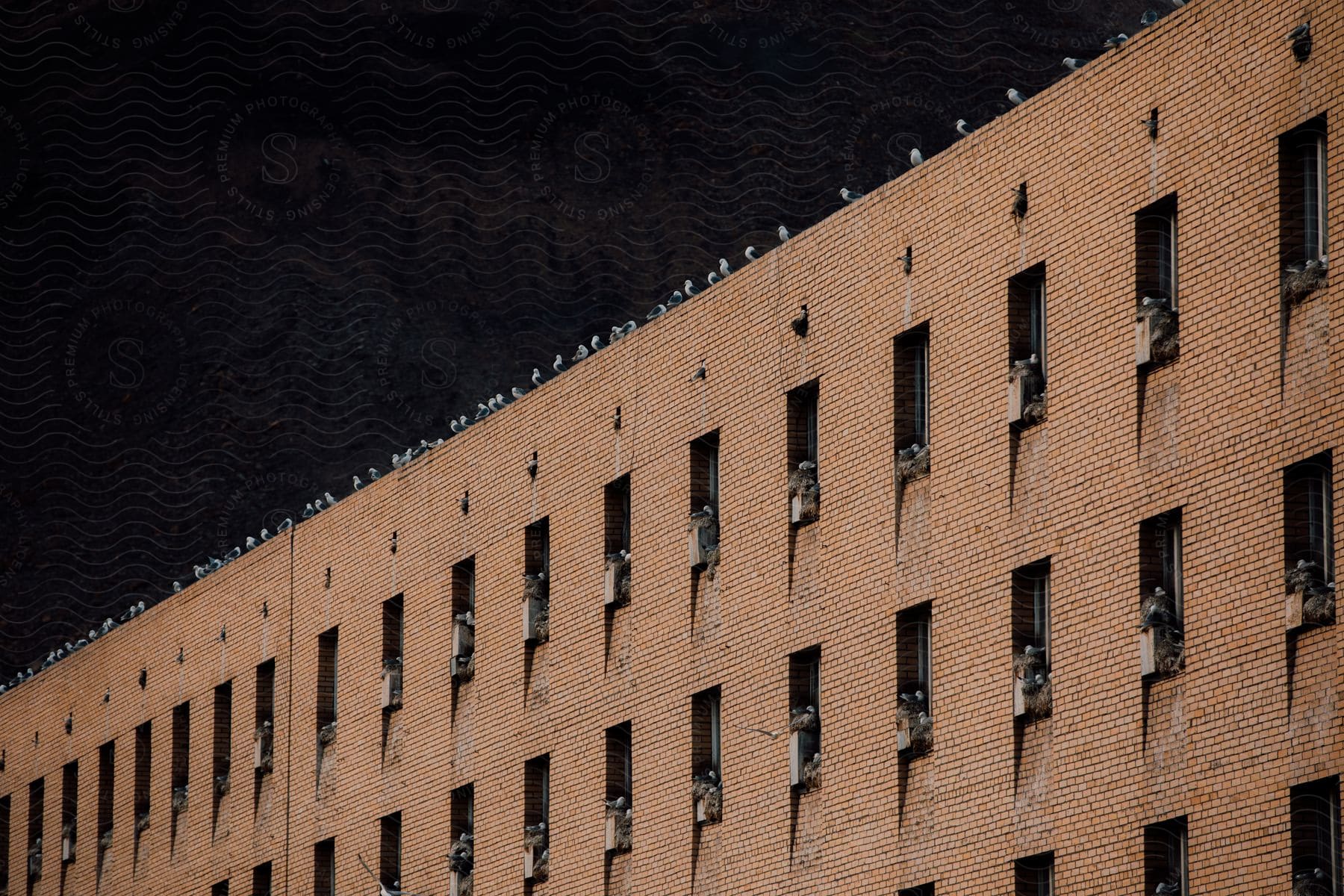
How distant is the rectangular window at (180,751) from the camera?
54.5 m

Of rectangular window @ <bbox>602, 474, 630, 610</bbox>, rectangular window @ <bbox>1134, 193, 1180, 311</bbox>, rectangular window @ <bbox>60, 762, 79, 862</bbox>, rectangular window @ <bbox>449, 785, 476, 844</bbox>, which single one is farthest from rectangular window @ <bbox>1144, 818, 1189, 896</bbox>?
rectangular window @ <bbox>60, 762, 79, 862</bbox>

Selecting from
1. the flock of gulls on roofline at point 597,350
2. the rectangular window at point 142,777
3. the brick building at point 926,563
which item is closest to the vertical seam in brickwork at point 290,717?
the brick building at point 926,563

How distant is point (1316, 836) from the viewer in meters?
26.5

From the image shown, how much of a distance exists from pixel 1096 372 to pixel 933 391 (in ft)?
11.2

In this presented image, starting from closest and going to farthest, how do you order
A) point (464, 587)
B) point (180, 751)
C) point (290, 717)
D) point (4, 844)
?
point (464, 587), point (290, 717), point (180, 751), point (4, 844)

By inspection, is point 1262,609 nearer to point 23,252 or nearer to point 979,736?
point 979,736

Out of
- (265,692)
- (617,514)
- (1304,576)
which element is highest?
(265,692)

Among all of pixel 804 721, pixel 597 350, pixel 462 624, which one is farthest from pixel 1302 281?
pixel 462 624

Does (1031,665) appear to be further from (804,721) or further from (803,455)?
(803,455)

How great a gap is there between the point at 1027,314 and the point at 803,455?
5.09 metres

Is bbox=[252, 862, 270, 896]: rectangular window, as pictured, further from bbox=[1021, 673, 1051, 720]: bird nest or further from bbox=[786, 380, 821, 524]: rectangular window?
bbox=[1021, 673, 1051, 720]: bird nest

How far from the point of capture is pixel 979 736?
31688mm

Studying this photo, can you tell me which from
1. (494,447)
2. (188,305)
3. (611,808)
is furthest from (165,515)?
(611,808)

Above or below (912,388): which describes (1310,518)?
below
